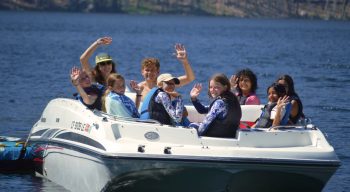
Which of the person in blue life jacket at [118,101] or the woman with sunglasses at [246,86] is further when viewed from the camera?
the woman with sunglasses at [246,86]

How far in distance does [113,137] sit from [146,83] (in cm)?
144

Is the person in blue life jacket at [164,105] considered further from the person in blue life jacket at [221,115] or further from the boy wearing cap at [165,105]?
the person in blue life jacket at [221,115]

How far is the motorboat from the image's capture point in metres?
12.8

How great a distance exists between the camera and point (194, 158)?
12.7 metres

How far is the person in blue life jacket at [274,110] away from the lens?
13812 mm

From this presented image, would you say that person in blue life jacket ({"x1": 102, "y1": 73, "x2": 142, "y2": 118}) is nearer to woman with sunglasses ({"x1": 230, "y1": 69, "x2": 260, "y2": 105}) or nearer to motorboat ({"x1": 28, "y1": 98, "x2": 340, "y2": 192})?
motorboat ({"x1": 28, "y1": 98, "x2": 340, "y2": 192})

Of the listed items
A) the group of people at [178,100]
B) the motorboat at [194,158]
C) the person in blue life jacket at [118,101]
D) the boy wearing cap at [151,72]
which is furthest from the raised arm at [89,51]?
the motorboat at [194,158]

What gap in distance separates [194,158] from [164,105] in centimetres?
104

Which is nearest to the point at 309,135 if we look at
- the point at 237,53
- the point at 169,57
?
the point at 169,57

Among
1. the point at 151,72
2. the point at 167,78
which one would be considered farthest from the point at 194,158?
the point at 151,72

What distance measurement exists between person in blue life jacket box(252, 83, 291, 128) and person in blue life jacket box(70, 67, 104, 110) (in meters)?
2.13

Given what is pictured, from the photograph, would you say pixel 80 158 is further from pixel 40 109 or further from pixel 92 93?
pixel 40 109

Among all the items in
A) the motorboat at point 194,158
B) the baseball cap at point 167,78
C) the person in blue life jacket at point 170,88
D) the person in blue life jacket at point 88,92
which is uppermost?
the baseball cap at point 167,78

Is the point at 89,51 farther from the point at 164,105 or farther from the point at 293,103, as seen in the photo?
the point at 293,103
